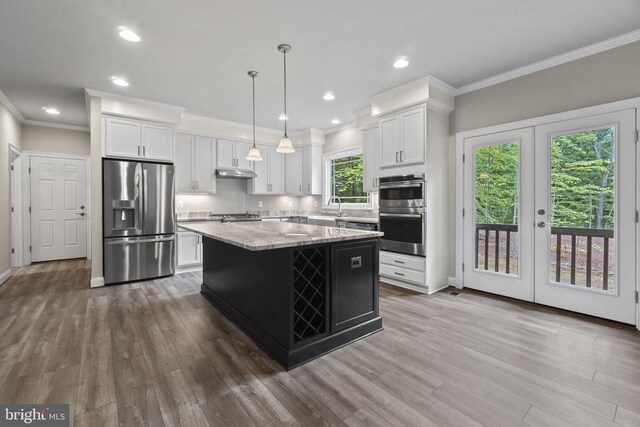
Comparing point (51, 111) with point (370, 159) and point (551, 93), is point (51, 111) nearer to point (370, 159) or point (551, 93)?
point (370, 159)

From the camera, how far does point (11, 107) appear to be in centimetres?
459

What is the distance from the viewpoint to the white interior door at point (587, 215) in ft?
8.99

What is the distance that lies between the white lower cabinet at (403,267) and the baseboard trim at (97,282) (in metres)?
3.98

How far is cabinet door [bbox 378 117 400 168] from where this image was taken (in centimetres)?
400

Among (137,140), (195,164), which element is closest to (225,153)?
(195,164)

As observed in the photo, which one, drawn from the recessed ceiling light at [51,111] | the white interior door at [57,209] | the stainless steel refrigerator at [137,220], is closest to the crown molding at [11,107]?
the recessed ceiling light at [51,111]

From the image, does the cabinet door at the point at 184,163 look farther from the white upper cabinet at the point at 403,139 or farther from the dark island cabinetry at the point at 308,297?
the white upper cabinet at the point at 403,139

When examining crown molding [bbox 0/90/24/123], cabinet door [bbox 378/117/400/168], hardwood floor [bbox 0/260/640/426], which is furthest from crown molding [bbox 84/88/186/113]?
cabinet door [bbox 378/117/400/168]

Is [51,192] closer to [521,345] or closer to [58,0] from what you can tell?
[58,0]

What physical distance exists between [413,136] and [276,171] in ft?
10.6

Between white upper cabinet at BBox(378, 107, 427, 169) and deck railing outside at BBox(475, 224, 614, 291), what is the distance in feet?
4.18

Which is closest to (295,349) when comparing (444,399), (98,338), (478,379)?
(444,399)

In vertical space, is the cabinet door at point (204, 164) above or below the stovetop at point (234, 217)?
above

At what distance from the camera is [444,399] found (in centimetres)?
175
